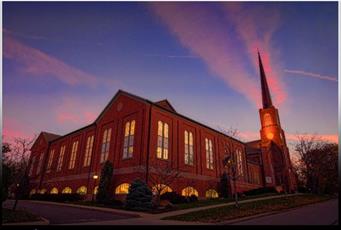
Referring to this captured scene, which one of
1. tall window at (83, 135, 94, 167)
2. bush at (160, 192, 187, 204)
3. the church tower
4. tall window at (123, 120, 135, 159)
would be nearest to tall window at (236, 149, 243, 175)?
the church tower

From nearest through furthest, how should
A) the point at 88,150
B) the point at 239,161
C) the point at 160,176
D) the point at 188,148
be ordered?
the point at 160,176, the point at 188,148, the point at 88,150, the point at 239,161

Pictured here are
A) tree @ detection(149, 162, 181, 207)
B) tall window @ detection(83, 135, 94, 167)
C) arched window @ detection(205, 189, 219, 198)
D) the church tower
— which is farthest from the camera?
the church tower

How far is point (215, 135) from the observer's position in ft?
135

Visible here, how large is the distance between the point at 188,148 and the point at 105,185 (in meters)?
12.4

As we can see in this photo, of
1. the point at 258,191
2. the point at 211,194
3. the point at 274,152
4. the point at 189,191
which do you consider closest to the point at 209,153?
the point at 211,194

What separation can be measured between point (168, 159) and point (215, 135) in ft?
46.2

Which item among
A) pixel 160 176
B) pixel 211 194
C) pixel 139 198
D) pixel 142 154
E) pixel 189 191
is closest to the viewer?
pixel 139 198

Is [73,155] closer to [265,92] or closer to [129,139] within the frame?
[129,139]

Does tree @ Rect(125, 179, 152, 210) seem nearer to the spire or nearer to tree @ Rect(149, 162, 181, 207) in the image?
tree @ Rect(149, 162, 181, 207)

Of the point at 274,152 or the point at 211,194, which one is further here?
the point at 274,152

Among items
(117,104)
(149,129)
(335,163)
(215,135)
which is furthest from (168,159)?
(335,163)

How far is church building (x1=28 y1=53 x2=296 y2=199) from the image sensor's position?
2797cm

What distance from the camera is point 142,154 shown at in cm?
2692

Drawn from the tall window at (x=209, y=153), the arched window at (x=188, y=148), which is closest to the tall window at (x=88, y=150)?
the arched window at (x=188, y=148)
